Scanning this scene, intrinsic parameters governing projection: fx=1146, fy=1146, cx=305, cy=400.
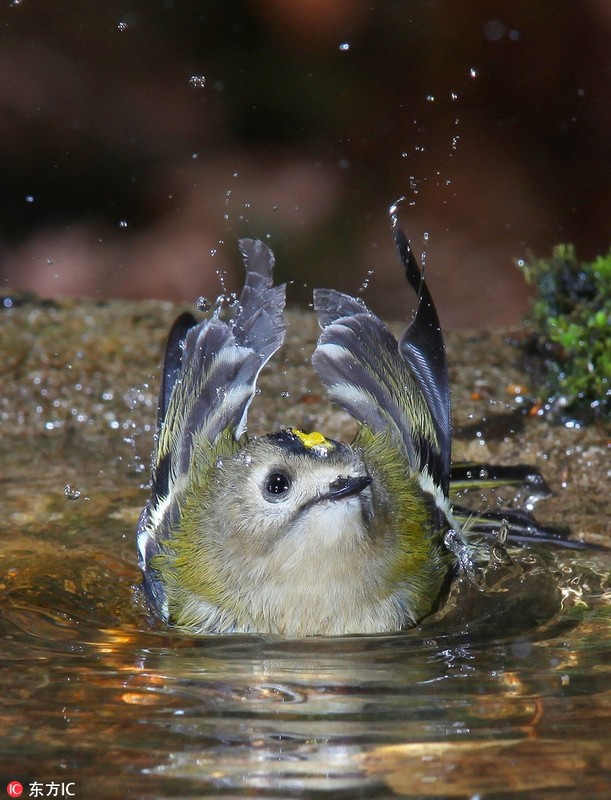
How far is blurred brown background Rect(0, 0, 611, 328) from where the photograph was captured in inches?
294

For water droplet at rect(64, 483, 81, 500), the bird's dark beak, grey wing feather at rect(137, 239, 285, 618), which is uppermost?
grey wing feather at rect(137, 239, 285, 618)

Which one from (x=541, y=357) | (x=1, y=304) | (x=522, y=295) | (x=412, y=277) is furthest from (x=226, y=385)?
(x=522, y=295)

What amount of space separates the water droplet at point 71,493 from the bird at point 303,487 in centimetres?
39

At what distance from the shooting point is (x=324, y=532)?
9.26ft

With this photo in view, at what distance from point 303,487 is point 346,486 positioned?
0.47 ft

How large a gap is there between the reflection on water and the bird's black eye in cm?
37

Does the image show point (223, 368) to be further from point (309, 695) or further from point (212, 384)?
point (309, 695)

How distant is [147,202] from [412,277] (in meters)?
4.96

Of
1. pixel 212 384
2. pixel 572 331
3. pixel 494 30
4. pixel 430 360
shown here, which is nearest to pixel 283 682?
pixel 212 384

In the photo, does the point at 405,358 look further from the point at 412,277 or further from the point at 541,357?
the point at 541,357

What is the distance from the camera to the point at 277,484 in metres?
2.90

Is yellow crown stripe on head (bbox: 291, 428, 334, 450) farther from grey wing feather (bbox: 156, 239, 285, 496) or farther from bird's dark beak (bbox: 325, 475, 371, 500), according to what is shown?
grey wing feather (bbox: 156, 239, 285, 496)

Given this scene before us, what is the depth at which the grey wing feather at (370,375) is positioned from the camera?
11.0 feet

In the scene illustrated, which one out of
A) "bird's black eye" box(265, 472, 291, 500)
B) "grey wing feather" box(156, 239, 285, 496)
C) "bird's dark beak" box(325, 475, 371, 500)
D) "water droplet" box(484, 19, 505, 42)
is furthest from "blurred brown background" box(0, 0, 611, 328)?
"bird's dark beak" box(325, 475, 371, 500)
